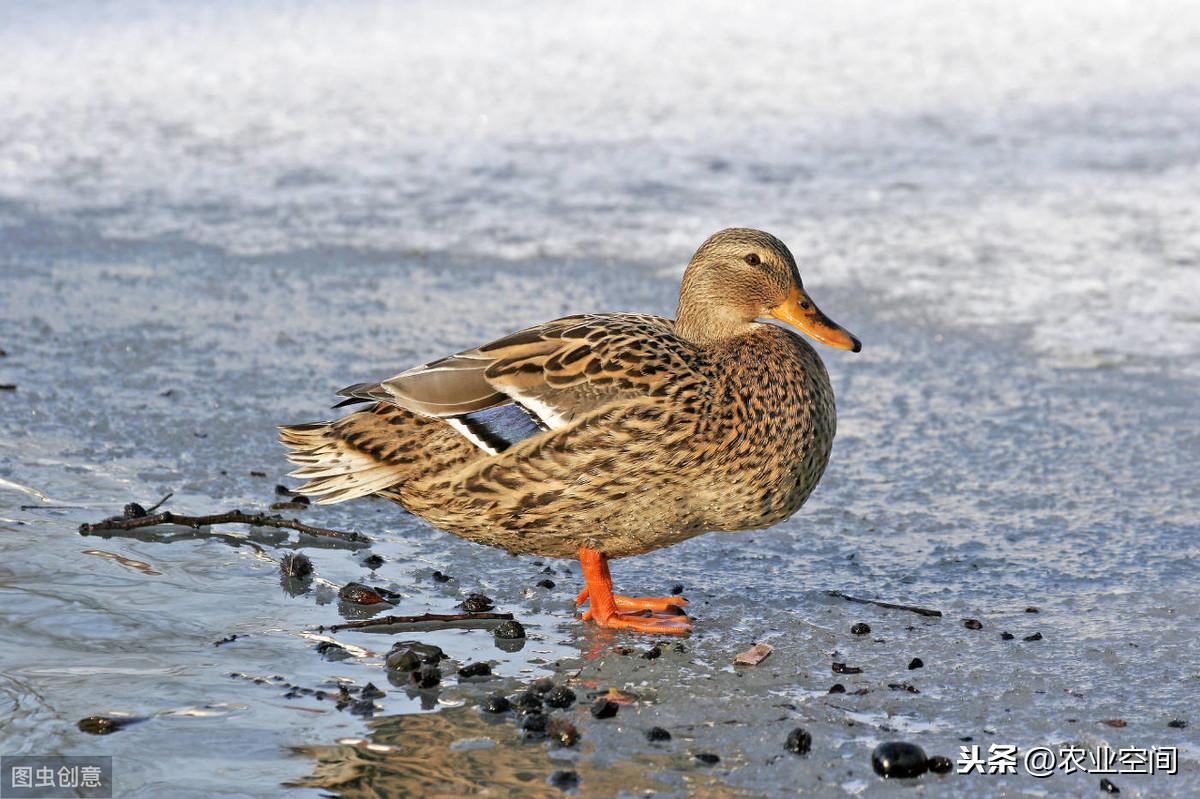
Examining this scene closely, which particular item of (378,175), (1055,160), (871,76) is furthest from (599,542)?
(871,76)

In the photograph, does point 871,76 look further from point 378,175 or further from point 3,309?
point 3,309

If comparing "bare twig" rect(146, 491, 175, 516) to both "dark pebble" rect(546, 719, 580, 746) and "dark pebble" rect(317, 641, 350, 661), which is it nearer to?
"dark pebble" rect(317, 641, 350, 661)

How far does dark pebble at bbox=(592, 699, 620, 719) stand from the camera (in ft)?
10.9

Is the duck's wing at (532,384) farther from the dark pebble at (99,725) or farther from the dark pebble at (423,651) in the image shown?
the dark pebble at (99,725)

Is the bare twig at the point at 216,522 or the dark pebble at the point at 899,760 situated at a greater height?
the bare twig at the point at 216,522

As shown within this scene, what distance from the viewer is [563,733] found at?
10.4 ft

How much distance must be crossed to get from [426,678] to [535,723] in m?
0.35

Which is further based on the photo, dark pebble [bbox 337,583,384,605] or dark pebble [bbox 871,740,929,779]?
dark pebble [bbox 337,583,384,605]

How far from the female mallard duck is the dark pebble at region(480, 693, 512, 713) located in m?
0.63

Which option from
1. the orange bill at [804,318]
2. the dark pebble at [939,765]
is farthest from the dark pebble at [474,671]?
the orange bill at [804,318]

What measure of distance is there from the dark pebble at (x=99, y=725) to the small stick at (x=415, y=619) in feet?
2.37

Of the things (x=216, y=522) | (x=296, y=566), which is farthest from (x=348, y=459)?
(x=216, y=522)

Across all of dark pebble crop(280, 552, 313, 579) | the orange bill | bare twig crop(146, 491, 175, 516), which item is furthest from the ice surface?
dark pebble crop(280, 552, 313, 579)

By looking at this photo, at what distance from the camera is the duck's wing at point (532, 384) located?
3922 millimetres
